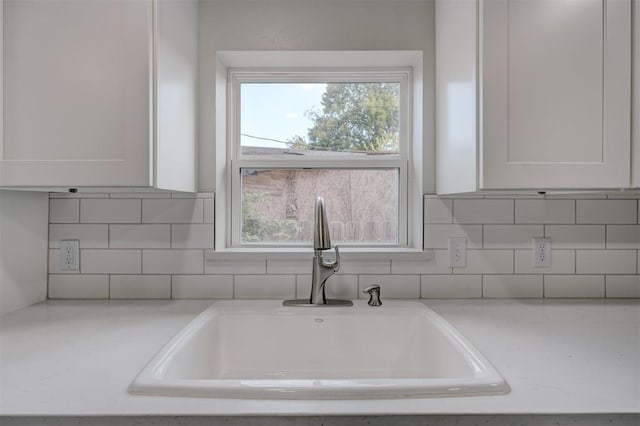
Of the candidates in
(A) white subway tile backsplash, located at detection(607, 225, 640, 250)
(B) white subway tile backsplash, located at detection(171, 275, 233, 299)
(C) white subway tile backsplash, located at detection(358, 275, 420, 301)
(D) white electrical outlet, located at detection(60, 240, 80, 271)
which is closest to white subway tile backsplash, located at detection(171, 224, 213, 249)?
(B) white subway tile backsplash, located at detection(171, 275, 233, 299)

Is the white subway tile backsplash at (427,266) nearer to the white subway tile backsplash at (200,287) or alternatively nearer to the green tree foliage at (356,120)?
the green tree foliage at (356,120)

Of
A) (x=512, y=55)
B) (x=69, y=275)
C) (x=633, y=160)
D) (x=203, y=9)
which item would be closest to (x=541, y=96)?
(x=512, y=55)

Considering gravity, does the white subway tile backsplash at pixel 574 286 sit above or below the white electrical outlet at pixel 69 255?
below

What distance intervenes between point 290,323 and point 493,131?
0.87m

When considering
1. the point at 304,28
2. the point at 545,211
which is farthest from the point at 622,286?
the point at 304,28

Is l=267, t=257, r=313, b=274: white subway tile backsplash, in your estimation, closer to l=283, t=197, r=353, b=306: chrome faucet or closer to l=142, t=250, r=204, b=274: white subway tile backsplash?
l=283, t=197, r=353, b=306: chrome faucet

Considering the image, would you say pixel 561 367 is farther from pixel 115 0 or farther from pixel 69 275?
pixel 69 275

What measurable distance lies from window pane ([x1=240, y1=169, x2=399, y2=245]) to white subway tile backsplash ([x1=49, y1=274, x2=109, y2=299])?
55cm

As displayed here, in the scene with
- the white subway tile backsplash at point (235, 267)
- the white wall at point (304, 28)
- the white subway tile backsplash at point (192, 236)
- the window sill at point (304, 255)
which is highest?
the white wall at point (304, 28)

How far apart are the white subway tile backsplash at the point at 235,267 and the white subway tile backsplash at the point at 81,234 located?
0.40 m

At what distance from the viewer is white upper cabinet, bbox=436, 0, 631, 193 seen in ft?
3.62

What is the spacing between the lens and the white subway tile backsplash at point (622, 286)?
1.50 meters

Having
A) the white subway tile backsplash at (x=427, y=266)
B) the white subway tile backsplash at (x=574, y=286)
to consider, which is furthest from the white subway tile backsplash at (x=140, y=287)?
the white subway tile backsplash at (x=574, y=286)

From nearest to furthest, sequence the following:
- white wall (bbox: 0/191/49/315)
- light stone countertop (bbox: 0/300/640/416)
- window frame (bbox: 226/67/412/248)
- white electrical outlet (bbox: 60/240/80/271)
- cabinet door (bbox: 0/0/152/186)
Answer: light stone countertop (bbox: 0/300/640/416), cabinet door (bbox: 0/0/152/186), white wall (bbox: 0/191/49/315), white electrical outlet (bbox: 60/240/80/271), window frame (bbox: 226/67/412/248)
